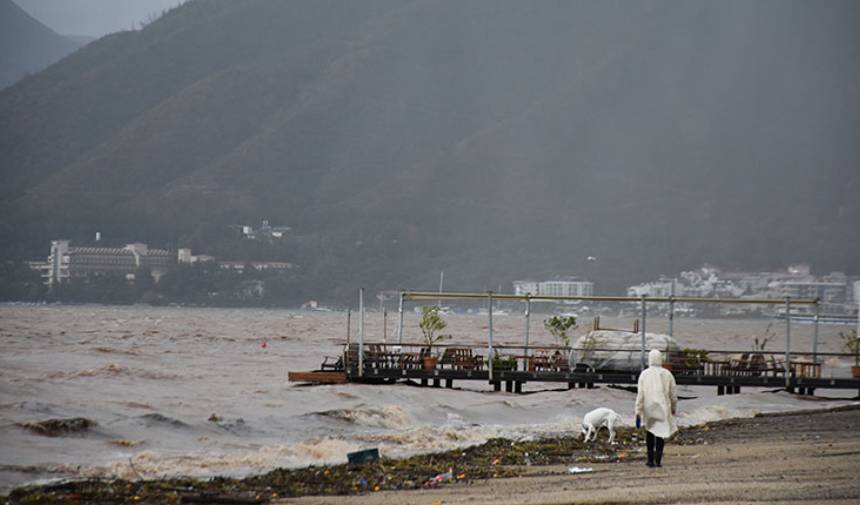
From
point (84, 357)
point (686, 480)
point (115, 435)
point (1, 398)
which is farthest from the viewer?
point (84, 357)

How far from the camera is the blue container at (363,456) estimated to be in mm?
18703

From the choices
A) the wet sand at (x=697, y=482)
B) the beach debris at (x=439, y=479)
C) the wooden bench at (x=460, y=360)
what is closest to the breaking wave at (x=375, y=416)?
the wooden bench at (x=460, y=360)

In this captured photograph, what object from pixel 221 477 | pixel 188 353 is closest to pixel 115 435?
pixel 221 477

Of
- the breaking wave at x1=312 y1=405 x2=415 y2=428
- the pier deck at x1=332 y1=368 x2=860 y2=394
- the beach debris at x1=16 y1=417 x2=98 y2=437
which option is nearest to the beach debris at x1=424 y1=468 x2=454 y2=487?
the breaking wave at x1=312 y1=405 x2=415 y2=428

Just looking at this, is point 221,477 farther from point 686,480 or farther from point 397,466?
point 686,480

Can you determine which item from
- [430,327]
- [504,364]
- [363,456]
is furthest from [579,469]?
[430,327]

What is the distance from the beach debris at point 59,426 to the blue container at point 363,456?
7.84 meters

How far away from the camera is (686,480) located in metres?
14.4

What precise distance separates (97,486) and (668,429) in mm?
7044

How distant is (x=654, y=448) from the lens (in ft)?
52.2

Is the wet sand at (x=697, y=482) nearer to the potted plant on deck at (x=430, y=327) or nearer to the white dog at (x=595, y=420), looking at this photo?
the white dog at (x=595, y=420)

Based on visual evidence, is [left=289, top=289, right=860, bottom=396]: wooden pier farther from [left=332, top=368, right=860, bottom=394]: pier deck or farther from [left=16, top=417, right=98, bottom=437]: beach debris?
[left=16, top=417, right=98, bottom=437]: beach debris

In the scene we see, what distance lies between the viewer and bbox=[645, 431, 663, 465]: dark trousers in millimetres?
15773

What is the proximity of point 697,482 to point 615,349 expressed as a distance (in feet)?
67.6
